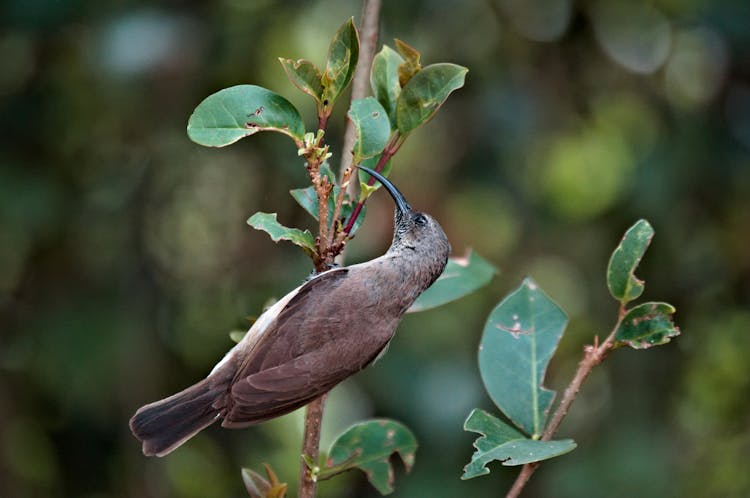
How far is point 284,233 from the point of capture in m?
2.17

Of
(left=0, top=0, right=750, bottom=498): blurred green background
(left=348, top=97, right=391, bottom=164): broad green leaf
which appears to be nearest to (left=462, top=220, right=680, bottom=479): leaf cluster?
(left=348, top=97, right=391, bottom=164): broad green leaf

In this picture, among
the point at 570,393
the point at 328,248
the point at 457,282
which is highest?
the point at 328,248

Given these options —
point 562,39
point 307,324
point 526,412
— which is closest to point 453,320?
point 562,39

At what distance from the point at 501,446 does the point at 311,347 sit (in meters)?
0.84

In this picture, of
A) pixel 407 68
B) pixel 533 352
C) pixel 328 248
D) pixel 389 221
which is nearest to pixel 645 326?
pixel 533 352

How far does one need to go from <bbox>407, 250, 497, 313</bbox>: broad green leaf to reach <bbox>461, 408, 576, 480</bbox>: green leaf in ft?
2.42

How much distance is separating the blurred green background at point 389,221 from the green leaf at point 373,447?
1.89 metres

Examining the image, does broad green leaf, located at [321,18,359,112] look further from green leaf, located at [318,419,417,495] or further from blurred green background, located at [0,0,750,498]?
blurred green background, located at [0,0,750,498]

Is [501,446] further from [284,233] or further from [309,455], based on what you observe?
[284,233]

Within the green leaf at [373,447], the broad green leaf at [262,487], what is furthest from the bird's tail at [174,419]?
the broad green leaf at [262,487]

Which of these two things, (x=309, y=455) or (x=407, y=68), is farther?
(x=407, y=68)

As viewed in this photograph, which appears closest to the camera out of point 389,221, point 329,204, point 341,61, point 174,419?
point 341,61

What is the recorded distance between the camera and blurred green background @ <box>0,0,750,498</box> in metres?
4.64

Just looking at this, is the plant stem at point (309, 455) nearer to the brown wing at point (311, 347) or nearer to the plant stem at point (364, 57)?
the brown wing at point (311, 347)
